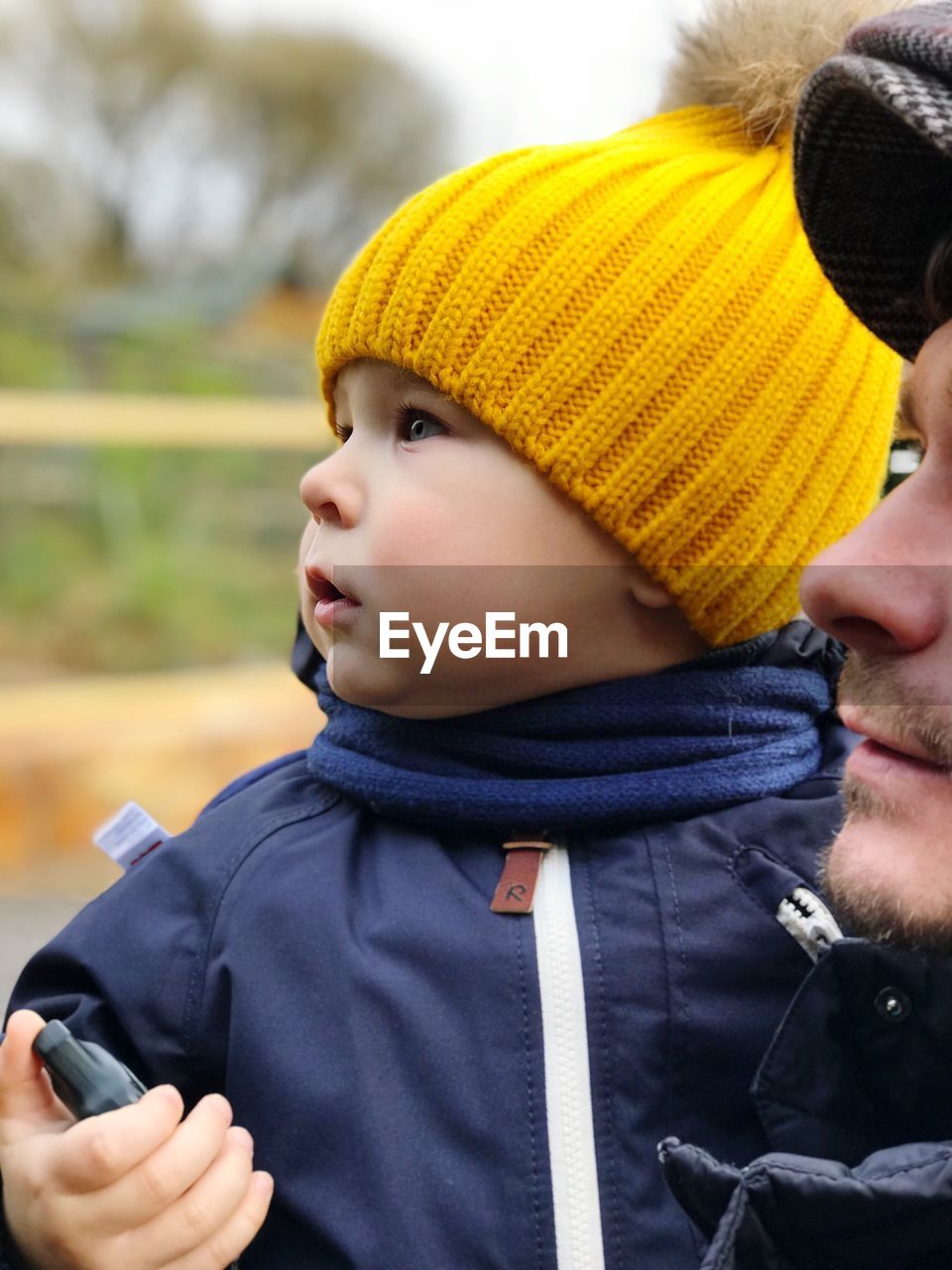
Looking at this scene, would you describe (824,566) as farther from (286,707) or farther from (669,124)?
(286,707)

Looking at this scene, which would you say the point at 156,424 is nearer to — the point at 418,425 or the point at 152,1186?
the point at 418,425

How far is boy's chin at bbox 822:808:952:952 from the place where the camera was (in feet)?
2.75

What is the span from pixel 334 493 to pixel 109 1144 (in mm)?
468

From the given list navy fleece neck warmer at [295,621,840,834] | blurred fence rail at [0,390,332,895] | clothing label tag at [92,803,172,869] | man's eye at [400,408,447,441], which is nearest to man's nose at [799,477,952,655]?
navy fleece neck warmer at [295,621,840,834]

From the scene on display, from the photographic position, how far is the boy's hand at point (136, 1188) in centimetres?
88

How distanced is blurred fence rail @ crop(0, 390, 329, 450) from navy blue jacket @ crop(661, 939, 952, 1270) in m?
2.69

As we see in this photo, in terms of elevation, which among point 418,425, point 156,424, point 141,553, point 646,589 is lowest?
point 141,553

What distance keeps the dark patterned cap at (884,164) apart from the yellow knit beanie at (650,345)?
0.13 meters

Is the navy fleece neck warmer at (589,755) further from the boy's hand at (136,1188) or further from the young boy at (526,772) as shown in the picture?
the boy's hand at (136,1188)

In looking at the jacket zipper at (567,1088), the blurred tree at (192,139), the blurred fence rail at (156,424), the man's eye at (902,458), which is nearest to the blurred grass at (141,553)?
the blurred fence rail at (156,424)

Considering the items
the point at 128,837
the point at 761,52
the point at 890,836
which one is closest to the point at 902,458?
the point at 761,52

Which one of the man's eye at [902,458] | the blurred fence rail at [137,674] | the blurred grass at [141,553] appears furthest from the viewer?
the blurred grass at [141,553]

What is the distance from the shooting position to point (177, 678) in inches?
141

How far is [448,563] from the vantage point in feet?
3.51
